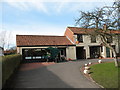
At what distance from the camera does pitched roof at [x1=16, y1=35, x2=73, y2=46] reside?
21.7 m

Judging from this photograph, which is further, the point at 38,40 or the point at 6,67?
the point at 38,40

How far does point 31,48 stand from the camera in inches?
→ 837

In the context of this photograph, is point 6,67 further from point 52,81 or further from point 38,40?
point 38,40

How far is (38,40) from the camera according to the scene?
77.1ft

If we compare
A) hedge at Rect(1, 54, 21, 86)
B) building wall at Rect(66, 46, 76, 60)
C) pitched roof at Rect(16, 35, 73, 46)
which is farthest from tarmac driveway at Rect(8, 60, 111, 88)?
building wall at Rect(66, 46, 76, 60)

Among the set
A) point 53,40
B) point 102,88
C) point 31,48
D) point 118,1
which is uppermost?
point 118,1

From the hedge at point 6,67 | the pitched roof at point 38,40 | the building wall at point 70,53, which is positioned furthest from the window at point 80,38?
the hedge at point 6,67

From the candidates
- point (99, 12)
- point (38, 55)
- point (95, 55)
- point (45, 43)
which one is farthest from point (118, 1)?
point (95, 55)

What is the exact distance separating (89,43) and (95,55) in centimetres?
332

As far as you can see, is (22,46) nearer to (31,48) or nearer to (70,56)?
(31,48)

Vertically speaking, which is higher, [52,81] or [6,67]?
[6,67]

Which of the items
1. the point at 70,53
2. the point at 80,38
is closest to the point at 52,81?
the point at 70,53

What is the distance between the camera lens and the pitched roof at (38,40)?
21.7 m

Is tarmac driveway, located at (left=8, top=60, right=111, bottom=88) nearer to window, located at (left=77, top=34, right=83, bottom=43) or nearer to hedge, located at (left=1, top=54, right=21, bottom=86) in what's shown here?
hedge, located at (left=1, top=54, right=21, bottom=86)
